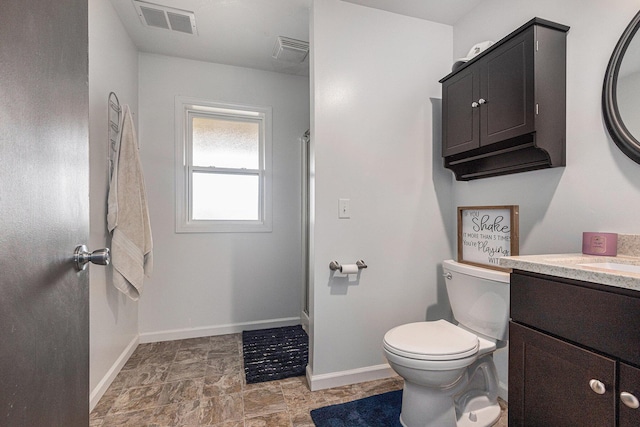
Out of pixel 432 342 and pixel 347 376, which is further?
pixel 347 376

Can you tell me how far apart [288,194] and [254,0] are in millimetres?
1531

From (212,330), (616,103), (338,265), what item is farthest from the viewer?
(212,330)

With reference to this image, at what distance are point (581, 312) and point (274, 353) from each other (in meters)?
1.96

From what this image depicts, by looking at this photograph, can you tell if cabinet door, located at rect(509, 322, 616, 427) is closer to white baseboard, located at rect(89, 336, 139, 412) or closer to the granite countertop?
the granite countertop

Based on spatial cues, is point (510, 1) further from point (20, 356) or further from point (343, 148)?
point (20, 356)

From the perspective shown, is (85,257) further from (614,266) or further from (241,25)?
(241,25)

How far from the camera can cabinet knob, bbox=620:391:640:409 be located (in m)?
0.74

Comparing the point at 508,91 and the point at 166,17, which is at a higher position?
the point at 166,17

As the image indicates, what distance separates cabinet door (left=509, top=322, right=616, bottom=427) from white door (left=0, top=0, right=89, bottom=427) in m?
1.36

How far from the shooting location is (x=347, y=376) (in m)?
1.86

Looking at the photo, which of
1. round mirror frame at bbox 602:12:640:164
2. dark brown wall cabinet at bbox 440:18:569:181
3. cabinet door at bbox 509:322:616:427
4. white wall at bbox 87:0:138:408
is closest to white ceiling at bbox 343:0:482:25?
dark brown wall cabinet at bbox 440:18:569:181

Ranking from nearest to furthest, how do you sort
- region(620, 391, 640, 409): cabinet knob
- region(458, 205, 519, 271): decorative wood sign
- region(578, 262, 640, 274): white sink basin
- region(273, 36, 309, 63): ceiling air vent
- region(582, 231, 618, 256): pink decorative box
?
region(620, 391, 640, 409): cabinet knob < region(578, 262, 640, 274): white sink basin < region(582, 231, 618, 256): pink decorative box < region(458, 205, 519, 271): decorative wood sign < region(273, 36, 309, 63): ceiling air vent

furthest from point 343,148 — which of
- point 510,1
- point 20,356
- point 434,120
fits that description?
point 20,356

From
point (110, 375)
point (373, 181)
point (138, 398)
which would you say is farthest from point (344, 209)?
point (110, 375)
